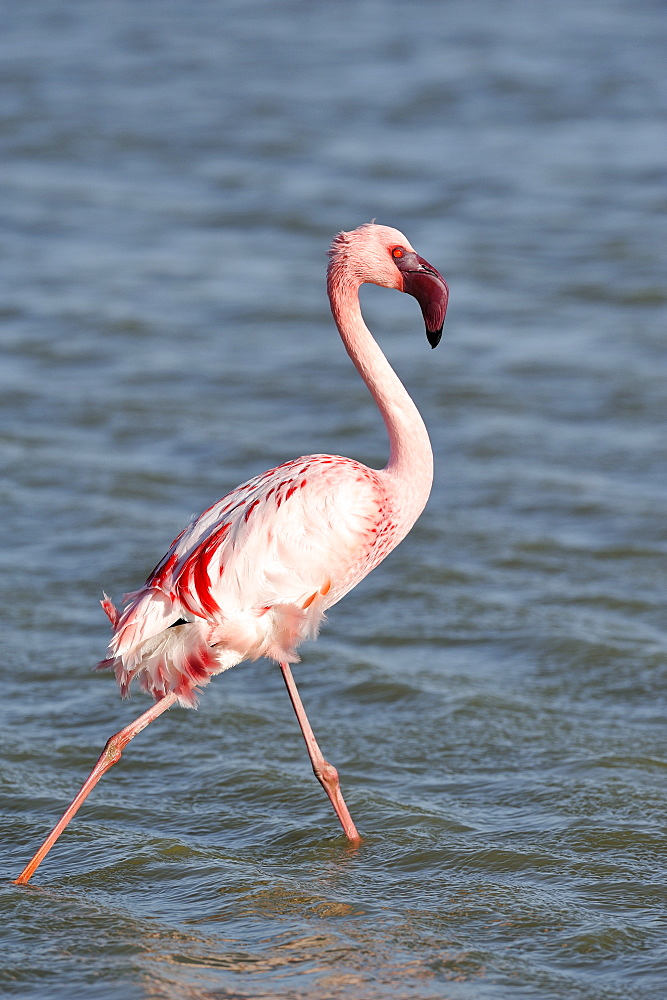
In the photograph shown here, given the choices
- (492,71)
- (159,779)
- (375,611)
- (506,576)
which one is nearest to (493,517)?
(506,576)

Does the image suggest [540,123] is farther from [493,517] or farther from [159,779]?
[159,779]

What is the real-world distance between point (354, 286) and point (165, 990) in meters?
2.66

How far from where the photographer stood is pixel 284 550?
17.4 feet

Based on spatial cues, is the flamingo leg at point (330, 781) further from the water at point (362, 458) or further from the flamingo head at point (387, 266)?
the flamingo head at point (387, 266)

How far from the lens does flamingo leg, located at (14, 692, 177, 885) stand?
5.32 metres

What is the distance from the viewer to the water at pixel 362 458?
16.8 feet

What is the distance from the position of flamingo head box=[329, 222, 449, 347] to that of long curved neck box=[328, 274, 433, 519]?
0.05 meters

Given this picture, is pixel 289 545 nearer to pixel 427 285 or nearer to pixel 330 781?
pixel 330 781

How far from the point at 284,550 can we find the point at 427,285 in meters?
1.17

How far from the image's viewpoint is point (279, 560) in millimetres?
5301

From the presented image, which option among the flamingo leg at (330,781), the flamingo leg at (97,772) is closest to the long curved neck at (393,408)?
the flamingo leg at (330,781)

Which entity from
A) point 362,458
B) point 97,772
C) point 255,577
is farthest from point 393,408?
point 362,458

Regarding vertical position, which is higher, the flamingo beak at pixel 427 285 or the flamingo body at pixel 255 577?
the flamingo beak at pixel 427 285

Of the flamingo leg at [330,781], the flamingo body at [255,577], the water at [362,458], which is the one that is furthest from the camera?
the flamingo leg at [330,781]
